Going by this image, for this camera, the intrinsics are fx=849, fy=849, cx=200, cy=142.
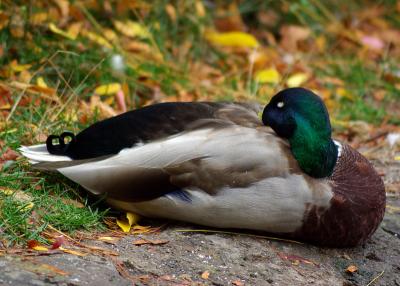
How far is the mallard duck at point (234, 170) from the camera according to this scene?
11.3ft

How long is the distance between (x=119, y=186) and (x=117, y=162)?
0.10 metres

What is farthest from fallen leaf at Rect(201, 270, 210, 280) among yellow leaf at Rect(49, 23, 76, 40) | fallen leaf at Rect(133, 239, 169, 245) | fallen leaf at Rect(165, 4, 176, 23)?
fallen leaf at Rect(165, 4, 176, 23)

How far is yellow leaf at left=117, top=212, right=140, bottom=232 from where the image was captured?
3.58 meters

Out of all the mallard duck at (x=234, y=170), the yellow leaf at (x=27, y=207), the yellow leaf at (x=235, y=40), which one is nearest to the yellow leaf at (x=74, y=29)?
the yellow leaf at (x=235, y=40)

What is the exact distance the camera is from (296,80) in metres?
6.16

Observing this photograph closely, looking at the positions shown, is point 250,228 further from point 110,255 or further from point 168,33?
point 168,33

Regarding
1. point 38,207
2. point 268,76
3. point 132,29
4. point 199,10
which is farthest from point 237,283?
point 199,10

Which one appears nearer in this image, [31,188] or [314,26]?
[31,188]

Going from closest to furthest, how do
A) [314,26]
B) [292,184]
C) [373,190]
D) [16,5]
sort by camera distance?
[292,184]
[373,190]
[16,5]
[314,26]

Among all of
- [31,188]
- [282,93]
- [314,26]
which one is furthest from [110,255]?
[314,26]

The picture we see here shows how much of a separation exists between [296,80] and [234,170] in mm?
2842

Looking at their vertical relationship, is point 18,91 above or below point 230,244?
above

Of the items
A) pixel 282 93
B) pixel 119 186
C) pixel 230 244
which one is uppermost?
pixel 282 93

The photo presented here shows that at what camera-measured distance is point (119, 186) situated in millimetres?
3541
